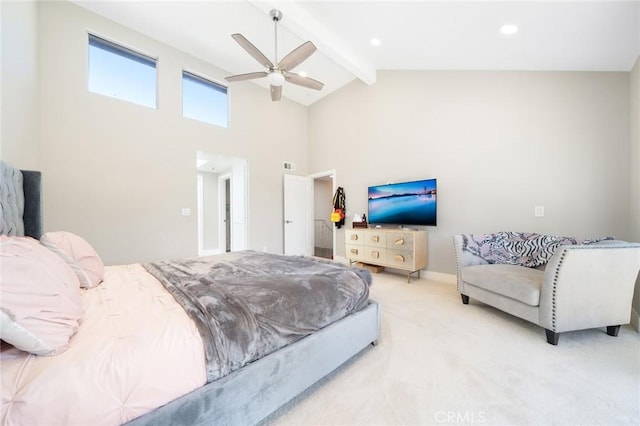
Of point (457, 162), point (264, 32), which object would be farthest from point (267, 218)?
point (457, 162)

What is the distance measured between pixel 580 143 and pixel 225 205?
7.04 m

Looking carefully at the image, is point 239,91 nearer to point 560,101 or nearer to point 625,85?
point 560,101

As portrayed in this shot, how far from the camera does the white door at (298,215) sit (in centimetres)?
542

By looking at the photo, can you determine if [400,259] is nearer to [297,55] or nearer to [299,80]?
[299,80]

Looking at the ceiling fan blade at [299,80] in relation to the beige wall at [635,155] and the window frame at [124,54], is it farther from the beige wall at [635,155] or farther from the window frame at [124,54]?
the beige wall at [635,155]

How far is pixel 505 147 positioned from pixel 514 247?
4.55 feet

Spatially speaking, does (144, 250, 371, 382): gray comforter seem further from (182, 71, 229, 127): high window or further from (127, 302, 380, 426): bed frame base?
(182, 71, 229, 127): high window

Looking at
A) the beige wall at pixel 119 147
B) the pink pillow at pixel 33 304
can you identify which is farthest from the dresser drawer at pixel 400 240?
the pink pillow at pixel 33 304

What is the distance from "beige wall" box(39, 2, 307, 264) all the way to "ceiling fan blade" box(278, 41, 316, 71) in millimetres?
2172

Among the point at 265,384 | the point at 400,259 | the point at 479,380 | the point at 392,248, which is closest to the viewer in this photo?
the point at 265,384

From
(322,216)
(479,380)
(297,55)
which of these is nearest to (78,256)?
(297,55)

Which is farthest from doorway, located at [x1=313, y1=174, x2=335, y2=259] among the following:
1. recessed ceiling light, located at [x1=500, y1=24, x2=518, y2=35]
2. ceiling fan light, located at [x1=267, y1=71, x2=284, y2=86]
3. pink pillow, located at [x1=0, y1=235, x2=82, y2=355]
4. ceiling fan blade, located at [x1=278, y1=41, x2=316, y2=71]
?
pink pillow, located at [x1=0, y1=235, x2=82, y2=355]

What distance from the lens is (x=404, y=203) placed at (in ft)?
13.2

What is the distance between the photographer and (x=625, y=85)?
2.76m
